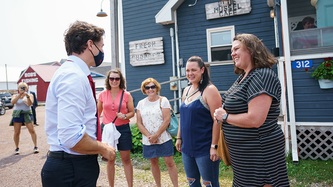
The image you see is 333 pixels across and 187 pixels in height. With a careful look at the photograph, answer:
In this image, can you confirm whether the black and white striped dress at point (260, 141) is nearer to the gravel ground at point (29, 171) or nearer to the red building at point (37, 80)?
the gravel ground at point (29, 171)

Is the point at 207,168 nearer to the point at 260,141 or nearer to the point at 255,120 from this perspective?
the point at 260,141

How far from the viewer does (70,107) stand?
1.69 m

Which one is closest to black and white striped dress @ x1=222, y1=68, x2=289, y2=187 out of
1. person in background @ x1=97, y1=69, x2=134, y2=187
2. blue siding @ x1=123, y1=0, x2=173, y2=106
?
person in background @ x1=97, y1=69, x2=134, y2=187

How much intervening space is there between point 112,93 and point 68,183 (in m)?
2.37

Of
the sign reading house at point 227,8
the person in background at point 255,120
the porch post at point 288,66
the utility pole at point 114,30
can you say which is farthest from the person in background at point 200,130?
the sign reading house at point 227,8

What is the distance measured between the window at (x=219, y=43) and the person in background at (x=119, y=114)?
5.80 m

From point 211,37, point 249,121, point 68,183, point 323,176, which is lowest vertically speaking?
point 323,176

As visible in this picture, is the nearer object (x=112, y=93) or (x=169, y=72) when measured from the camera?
(x=112, y=93)

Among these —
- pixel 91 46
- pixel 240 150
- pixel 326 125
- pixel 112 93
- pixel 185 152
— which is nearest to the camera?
pixel 91 46

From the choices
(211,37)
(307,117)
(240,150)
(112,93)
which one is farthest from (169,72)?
(240,150)

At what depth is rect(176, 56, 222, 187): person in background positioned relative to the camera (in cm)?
276

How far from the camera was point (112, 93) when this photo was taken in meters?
4.15

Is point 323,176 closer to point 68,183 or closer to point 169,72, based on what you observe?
point 68,183

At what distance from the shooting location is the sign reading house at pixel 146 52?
10289 mm
